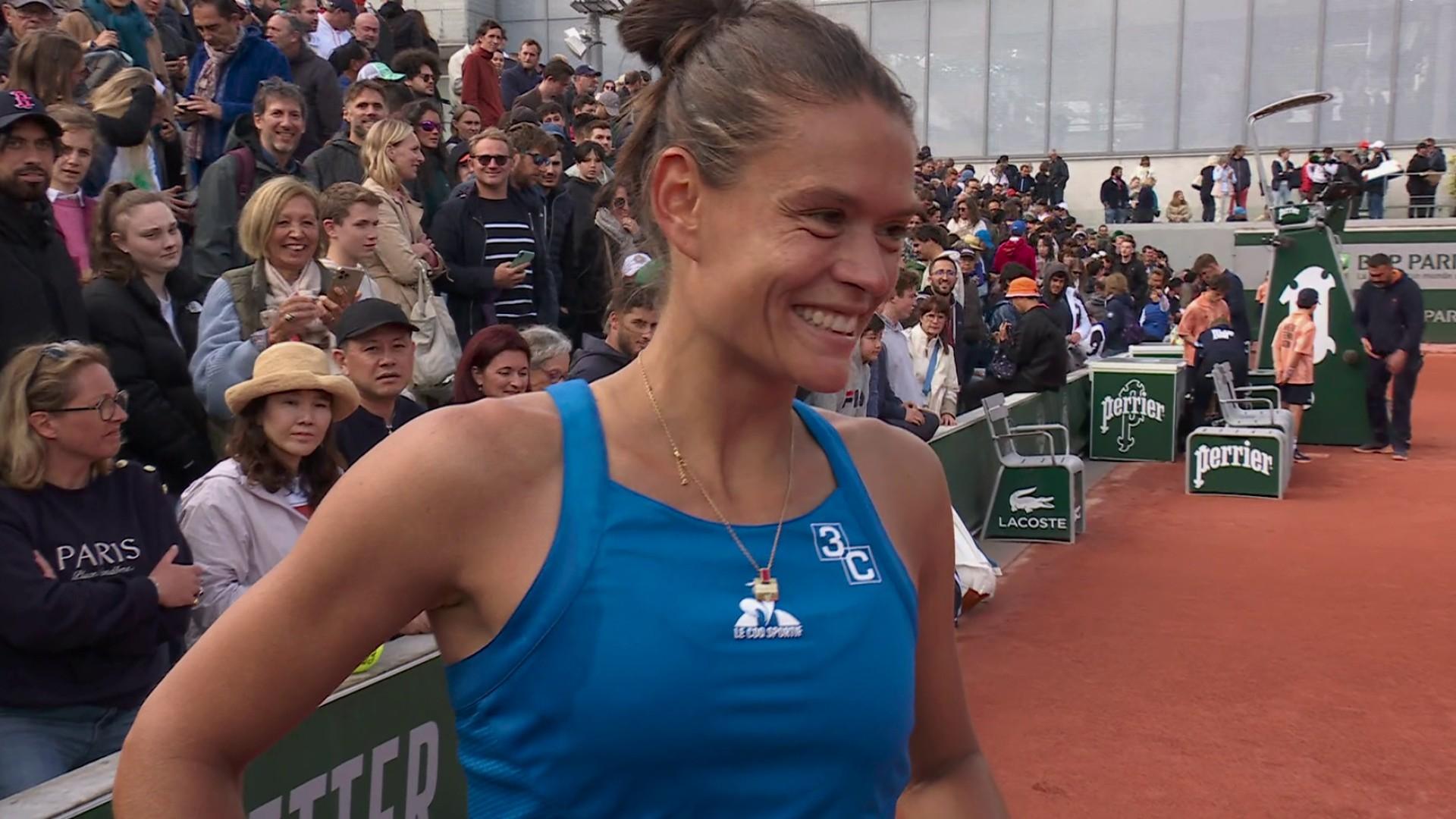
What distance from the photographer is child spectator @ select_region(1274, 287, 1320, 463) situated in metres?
13.8

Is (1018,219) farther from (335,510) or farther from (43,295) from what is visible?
(335,510)

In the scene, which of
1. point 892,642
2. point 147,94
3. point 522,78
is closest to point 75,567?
point 892,642

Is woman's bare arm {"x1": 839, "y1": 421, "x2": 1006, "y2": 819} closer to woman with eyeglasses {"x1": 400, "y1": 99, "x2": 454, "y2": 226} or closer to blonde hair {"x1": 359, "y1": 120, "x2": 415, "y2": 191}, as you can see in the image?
blonde hair {"x1": 359, "y1": 120, "x2": 415, "y2": 191}

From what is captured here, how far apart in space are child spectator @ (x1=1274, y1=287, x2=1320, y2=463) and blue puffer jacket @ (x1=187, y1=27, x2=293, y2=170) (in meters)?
10.4

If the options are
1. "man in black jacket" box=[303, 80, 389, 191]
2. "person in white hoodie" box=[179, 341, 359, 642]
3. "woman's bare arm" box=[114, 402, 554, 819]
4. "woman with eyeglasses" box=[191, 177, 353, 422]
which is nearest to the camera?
"woman's bare arm" box=[114, 402, 554, 819]

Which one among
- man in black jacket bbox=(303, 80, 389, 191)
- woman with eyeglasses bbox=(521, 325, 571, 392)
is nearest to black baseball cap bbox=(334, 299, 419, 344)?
woman with eyeglasses bbox=(521, 325, 571, 392)

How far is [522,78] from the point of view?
14.2m

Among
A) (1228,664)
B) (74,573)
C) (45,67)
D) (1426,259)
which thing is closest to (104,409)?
(74,573)

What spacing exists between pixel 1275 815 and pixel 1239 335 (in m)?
9.93

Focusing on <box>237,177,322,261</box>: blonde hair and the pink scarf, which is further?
the pink scarf

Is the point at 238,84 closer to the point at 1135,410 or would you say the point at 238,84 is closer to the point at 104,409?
the point at 104,409

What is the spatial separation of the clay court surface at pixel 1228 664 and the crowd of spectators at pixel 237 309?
154 cm

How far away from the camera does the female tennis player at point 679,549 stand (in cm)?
129

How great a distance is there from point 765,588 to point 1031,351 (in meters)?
10.5
